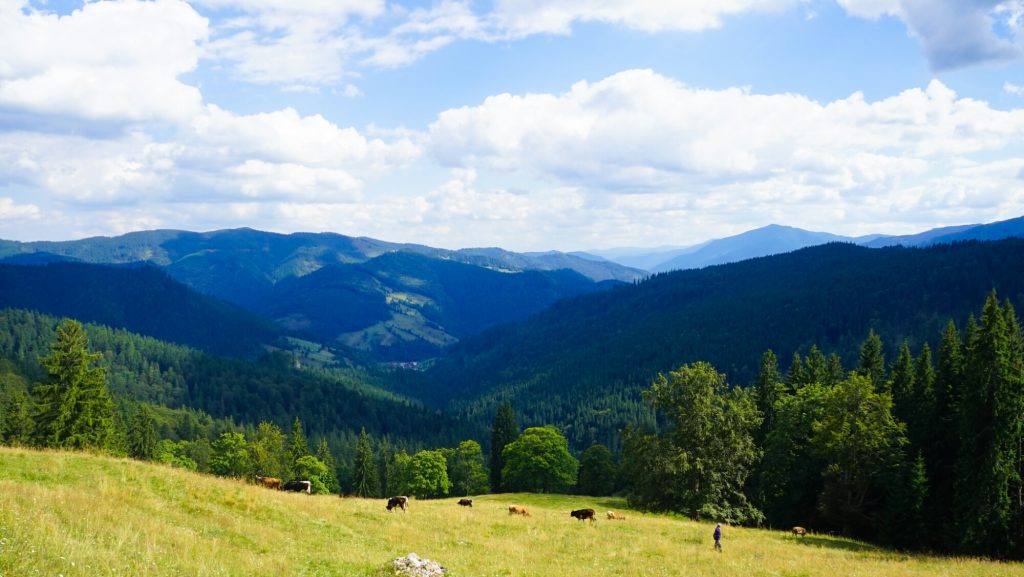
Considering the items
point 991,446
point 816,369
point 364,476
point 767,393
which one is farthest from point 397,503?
point 364,476

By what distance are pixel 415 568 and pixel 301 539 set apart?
23.7 feet

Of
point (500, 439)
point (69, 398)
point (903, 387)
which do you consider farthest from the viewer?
point (500, 439)

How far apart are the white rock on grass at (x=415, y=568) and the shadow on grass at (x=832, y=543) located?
107 feet

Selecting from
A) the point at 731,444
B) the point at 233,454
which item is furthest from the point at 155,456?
the point at 731,444

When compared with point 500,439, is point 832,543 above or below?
above

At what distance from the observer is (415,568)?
65.9ft

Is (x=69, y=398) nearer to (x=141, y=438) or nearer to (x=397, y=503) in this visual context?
(x=141, y=438)

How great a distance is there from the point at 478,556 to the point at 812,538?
106 feet

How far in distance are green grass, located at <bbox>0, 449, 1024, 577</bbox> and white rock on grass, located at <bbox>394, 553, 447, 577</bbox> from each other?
30.9 inches

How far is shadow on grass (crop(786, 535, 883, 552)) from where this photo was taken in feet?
140

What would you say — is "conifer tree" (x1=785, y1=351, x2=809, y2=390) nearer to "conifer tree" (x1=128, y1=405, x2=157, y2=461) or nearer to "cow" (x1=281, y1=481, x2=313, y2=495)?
"cow" (x1=281, y1=481, x2=313, y2=495)

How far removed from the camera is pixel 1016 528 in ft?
139

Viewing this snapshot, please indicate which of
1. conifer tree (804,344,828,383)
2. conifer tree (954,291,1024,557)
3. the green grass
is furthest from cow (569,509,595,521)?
conifer tree (804,344,828,383)

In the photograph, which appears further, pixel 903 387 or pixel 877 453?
pixel 903 387
